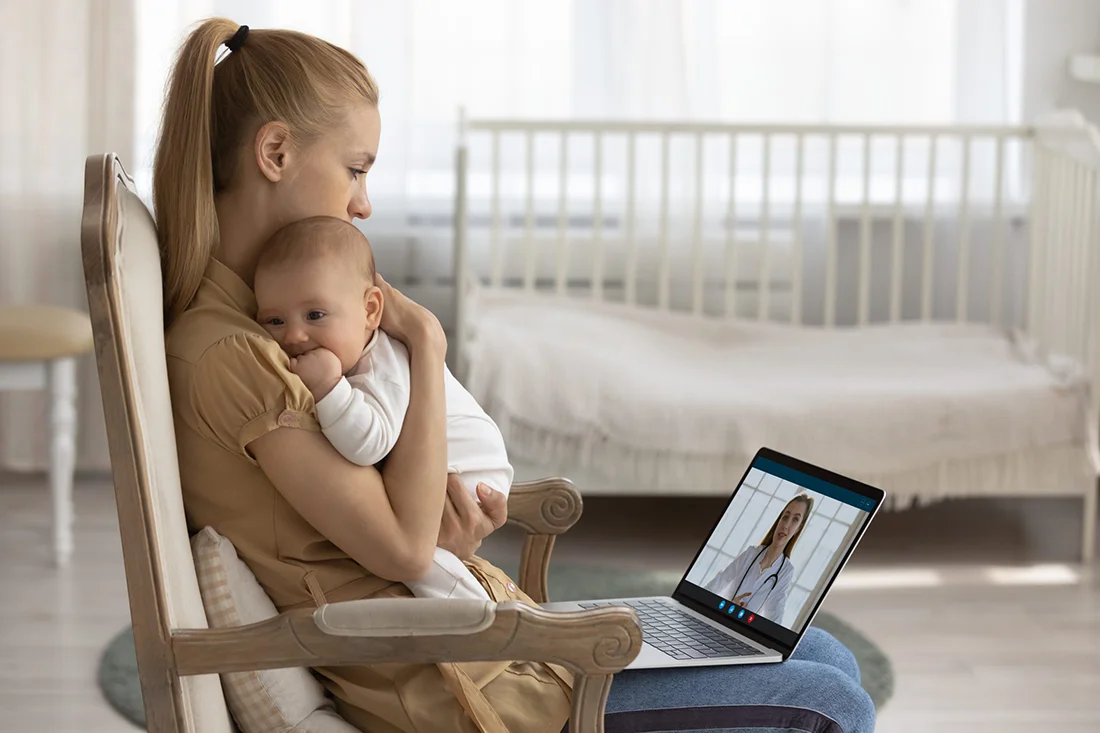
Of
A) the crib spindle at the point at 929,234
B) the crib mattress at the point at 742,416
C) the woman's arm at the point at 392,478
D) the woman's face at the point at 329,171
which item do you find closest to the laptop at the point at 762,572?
the woman's arm at the point at 392,478

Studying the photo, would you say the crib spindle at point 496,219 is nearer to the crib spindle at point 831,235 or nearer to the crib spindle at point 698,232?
the crib spindle at point 698,232

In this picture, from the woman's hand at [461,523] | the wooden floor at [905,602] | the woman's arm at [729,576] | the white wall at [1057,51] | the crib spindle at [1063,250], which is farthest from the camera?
the white wall at [1057,51]

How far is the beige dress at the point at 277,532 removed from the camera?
3.26 feet

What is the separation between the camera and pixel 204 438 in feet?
3.39

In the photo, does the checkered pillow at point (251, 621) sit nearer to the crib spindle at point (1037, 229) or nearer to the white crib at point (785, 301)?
the white crib at point (785, 301)

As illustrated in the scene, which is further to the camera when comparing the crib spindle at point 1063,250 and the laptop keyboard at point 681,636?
the crib spindle at point 1063,250

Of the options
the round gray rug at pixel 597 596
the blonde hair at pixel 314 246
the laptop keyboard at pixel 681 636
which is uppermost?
the blonde hair at pixel 314 246

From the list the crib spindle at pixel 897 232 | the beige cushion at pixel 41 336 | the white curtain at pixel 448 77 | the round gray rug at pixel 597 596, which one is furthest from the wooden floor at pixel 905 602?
the white curtain at pixel 448 77

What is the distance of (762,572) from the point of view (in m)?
1.23

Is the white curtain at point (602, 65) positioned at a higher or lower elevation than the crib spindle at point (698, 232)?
higher

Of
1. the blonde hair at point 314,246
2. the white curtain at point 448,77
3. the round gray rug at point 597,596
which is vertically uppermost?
the white curtain at point 448,77

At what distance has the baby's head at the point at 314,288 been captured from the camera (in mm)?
1025

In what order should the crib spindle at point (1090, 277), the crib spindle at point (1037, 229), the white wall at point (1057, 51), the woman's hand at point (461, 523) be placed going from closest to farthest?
the woman's hand at point (461, 523), the crib spindle at point (1090, 277), the crib spindle at point (1037, 229), the white wall at point (1057, 51)

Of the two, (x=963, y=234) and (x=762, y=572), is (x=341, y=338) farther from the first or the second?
(x=963, y=234)
